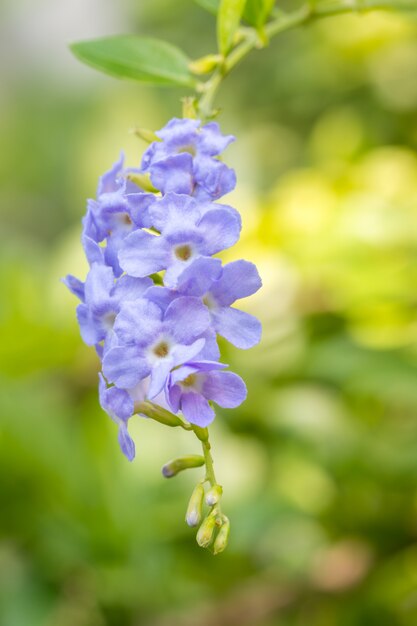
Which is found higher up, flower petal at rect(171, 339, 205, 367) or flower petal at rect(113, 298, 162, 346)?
flower petal at rect(113, 298, 162, 346)

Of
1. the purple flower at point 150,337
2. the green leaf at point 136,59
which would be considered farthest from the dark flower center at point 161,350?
the green leaf at point 136,59

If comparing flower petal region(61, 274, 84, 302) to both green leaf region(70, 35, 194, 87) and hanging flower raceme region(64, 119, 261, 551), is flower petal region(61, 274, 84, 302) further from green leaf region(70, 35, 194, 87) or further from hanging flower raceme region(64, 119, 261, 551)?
green leaf region(70, 35, 194, 87)

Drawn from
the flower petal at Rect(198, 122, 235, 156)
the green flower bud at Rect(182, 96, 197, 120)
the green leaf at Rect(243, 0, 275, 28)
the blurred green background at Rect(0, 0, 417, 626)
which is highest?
the green leaf at Rect(243, 0, 275, 28)

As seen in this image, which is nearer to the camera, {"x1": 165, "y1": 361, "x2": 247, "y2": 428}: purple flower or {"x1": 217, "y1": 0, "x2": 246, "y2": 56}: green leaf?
{"x1": 165, "y1": 361, "x2": 247, "y2": 428}: purple flower

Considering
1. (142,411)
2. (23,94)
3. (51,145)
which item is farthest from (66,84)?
(142,411)

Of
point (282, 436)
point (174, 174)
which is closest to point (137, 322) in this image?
point (174, 174)

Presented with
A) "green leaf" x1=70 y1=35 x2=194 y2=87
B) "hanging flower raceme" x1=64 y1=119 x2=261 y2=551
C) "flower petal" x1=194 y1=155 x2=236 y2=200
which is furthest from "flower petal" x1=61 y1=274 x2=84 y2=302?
"green leaf" x1=70 y1=35 x2=194 y2=87

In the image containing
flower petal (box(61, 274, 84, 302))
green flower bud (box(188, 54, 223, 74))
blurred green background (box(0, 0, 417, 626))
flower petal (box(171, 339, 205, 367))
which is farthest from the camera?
blurred green background (box(0, 0, 417, 626))

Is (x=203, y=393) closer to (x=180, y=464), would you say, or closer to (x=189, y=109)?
(x=180, y=464)

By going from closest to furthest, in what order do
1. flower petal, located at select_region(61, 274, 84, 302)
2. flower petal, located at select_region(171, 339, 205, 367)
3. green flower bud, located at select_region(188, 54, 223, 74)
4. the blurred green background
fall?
flower petal, located at select_region(171, 339, 205, 367)
flower petal, located at select_region(61, 274, 84, 302)
green flower bud, located at select_region(188, 54, 223, 74)
the blurred green background
